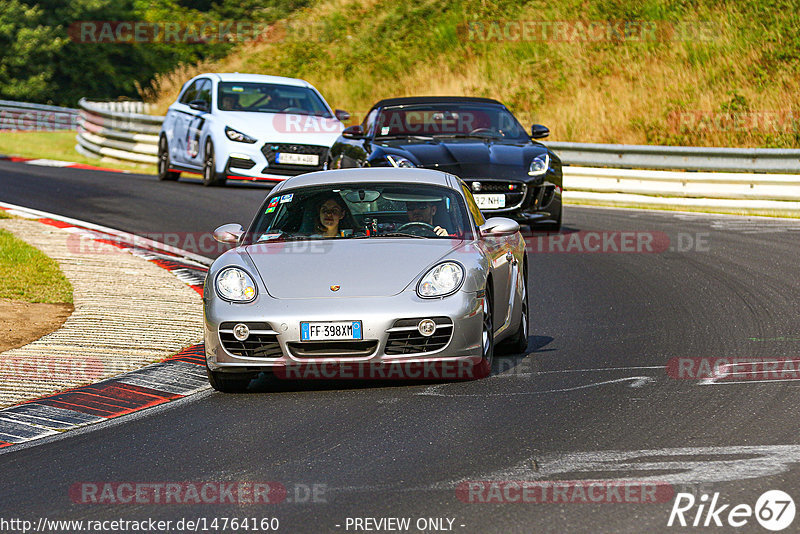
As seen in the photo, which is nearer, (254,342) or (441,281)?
(254,342)

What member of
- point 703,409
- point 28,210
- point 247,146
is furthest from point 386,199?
point 247,146

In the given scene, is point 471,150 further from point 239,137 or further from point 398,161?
point 239,137

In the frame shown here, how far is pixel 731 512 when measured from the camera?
5.14 metres

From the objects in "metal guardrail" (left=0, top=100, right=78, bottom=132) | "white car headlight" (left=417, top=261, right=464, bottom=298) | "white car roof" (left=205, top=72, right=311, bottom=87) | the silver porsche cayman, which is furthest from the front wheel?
"metal guardrail" (left=0, top=100, right=78, bottom=132)

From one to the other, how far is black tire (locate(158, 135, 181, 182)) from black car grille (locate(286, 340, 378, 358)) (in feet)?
51.0

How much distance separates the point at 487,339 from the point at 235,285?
5.22 feet

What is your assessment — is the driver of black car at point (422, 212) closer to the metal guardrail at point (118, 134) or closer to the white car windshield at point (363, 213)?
the white car windshield at point (363, 213)

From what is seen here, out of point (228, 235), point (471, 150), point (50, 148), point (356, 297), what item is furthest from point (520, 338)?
point (50, 148)

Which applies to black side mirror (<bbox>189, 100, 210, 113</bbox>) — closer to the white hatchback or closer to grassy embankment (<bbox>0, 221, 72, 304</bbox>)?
the white hatchback

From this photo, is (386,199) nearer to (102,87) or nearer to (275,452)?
(275,452)

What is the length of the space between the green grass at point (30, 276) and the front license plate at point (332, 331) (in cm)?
431

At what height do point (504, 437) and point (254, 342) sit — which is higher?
point (254, 342)

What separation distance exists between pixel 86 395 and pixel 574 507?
3700 mm

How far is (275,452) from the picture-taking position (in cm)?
643
